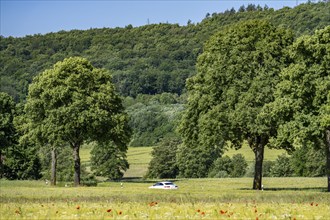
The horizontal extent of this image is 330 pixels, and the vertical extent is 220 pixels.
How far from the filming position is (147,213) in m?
19.5

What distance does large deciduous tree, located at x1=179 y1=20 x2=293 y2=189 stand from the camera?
58.3 meters

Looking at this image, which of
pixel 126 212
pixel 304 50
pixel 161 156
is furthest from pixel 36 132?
pixel 161 156

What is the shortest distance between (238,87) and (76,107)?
22543mm

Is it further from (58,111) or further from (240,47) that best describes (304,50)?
(58,111)

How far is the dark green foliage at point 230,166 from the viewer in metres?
145

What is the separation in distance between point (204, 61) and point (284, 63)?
9.05 meters

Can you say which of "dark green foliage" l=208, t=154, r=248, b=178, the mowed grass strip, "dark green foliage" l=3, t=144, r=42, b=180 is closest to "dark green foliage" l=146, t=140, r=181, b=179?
→ the mowed grass strip

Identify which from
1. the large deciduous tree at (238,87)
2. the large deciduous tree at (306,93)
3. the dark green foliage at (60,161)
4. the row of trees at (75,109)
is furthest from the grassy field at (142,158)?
the large deciduous tree at (306,93)

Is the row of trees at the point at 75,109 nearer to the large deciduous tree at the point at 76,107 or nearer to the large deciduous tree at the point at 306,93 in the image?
the large deciduous tree at the point at 76,107

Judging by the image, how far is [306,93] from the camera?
5394cm

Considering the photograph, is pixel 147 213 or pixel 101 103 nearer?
pixel 147 213

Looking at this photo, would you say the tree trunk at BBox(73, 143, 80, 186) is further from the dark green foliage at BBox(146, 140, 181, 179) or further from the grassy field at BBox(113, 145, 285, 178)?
the grassy field at BBox(113, 145, 285, 178)

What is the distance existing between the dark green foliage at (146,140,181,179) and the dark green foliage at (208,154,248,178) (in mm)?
10215

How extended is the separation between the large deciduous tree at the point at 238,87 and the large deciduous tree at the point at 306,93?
3116mm
